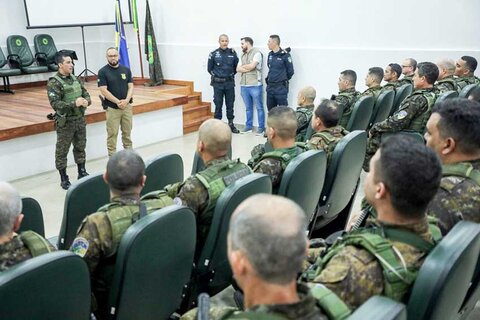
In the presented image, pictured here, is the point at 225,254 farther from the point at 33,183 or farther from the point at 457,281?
the point at 33,183

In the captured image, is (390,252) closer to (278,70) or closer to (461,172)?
(461,172)

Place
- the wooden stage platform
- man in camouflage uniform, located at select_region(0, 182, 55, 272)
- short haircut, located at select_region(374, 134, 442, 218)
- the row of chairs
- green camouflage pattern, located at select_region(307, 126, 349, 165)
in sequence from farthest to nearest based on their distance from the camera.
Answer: the row of chairs < the wooden stage platform < green camouflage pattern, located at select_region(307, 126, 349, 165) < man in camouflage uniform, located at select_region(0, 182, 55, 272) < short haircut, located at select_region(374, 134, 442, 218)

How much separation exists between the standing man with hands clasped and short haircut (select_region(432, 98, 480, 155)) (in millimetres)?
4053

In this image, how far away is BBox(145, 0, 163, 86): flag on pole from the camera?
8492 mm

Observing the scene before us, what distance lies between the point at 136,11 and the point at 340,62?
4049 mm

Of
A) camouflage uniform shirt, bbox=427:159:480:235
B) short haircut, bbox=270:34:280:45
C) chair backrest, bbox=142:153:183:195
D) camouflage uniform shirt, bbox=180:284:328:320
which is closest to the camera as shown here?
camouflage uniform shirt, bbox=180:284:328:320

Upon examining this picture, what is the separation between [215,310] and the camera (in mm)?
1163

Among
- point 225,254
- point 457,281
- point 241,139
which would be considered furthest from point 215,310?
point 241,139

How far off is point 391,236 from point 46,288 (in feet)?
3.33

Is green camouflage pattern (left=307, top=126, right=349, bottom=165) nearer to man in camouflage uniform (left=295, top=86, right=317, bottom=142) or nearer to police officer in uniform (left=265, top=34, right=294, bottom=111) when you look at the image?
man in camouflage uniform (left=295, top=86, right=317, bottom=142)

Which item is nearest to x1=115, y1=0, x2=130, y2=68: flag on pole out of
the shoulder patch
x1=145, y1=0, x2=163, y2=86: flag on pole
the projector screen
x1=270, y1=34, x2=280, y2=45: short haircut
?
x1=145, y1=0, x2=163, y2=86: flag on pole

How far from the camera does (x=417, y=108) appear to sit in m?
3.98

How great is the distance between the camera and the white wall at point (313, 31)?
20.3 feet

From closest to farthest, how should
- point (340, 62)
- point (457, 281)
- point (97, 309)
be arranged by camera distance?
point (457, 281) < point (97, 309) < point (340, 62)
